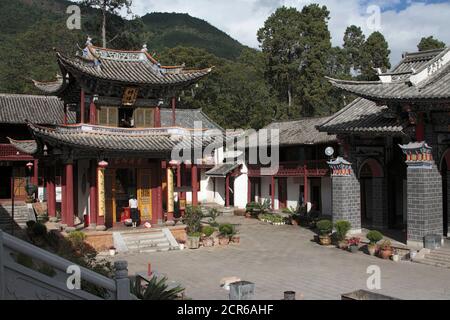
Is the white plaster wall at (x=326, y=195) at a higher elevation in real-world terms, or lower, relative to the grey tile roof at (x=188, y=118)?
lower

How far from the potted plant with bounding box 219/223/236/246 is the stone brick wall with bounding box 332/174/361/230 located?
4.34m

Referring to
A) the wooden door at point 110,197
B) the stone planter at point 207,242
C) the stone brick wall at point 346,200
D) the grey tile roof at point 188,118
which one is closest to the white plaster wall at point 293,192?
the grey tile roof at point 188,118

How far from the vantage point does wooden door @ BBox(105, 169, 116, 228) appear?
20.5m

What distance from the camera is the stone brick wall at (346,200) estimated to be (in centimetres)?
1977

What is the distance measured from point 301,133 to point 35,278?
77.6 ft

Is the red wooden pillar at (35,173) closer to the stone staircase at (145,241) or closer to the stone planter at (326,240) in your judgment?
the stone staircase at (145,241)

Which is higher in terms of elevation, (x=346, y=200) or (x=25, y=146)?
(x=25, y=146)

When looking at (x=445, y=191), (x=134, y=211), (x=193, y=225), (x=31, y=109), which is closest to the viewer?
(x=445, y=191)

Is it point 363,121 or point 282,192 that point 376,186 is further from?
point 282,192

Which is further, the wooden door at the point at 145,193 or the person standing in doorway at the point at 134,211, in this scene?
the wooden door at the point at 145,193

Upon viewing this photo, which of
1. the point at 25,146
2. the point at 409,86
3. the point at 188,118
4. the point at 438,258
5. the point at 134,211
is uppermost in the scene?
the point at 188,118

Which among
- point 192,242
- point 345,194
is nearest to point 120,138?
point 192,242

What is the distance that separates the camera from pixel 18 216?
2503cm

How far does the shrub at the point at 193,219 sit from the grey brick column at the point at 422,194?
8.30 m
